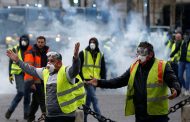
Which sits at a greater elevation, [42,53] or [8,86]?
[42,53]

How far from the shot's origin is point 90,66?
37.3 ft

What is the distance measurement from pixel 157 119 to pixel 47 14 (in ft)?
82.4

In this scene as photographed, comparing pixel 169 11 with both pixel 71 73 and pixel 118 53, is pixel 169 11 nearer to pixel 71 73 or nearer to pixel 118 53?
pixel 118 53

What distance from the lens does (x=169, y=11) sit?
49281mm

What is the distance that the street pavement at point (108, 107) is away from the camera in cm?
1195

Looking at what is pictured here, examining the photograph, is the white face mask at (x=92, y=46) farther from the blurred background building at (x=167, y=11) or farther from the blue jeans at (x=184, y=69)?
the blurred background building at (x=167, y=11)

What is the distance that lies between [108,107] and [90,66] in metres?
2.45

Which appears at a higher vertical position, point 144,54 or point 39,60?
point 144,54

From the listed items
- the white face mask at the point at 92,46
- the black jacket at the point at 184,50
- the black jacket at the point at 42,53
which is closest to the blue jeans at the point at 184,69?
the black jacket at the point at 184,50

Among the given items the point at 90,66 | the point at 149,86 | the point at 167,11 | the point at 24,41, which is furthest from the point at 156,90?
the point at 167,11

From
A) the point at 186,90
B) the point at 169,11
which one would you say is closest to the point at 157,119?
the point at 186,90

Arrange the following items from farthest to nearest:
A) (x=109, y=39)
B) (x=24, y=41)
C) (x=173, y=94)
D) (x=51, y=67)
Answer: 1. (x=109, y=39)
2. (x=24, y=41)
3. (x=51, y=67)
4. (x=173, y=94)

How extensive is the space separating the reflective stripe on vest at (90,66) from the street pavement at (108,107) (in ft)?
3.02

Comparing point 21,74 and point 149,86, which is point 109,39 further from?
point 149,86
